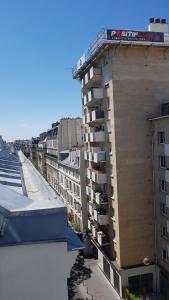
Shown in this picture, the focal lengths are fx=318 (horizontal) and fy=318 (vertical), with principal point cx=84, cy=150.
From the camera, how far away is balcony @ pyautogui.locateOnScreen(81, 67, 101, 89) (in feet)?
111

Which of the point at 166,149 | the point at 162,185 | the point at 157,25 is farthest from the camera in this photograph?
the point at 157,25

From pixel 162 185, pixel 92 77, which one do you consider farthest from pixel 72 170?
pixel 162 185

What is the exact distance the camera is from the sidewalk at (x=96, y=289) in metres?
32.1

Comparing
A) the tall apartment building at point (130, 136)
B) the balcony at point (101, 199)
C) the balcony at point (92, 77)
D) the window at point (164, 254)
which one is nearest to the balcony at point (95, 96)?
the tall apartment building at point (130, 136)

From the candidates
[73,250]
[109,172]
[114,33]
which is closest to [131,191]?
[109,172]

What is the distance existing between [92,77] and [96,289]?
22.8 meters

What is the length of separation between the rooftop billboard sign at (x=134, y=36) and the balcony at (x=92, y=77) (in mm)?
4685

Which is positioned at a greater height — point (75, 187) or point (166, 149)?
point (166, 149)

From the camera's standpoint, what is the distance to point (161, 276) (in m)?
31.9

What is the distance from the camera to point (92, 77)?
34594mm

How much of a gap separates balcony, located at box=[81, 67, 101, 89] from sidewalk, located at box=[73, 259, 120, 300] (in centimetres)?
2232

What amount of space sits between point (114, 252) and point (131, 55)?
799 inches

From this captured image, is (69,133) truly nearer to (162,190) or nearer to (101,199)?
(101,199)

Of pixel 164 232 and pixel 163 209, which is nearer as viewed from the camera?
pixel 163 209
